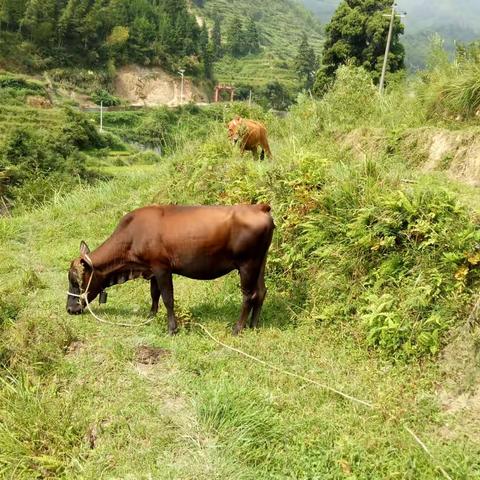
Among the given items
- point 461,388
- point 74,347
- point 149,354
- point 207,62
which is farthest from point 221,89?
point 461,388

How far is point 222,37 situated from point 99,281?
155 metres

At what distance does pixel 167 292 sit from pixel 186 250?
1.89 ft

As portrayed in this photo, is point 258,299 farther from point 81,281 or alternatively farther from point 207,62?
point 207,62

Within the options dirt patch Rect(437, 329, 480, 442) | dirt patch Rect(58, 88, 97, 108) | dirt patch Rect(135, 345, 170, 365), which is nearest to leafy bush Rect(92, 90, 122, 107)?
dirt patch Rect(58, 88, 97, 108)

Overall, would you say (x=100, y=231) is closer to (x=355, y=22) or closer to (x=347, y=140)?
(x=347, y=140)

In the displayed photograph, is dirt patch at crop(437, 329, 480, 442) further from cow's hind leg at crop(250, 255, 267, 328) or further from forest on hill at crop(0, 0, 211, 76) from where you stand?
forest on hill at crop(0, 0, 211, 76)

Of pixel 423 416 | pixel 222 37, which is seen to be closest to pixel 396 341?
pixel 423 416

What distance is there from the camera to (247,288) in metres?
6.14

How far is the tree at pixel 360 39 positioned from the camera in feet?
109

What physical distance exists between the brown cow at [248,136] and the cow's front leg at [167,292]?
5.78 meters

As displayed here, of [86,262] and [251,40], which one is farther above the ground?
[251,40]

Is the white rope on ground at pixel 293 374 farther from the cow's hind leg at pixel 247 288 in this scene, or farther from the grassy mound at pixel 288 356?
the cow's hind leg at pixel 247 288

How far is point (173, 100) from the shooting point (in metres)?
92.1

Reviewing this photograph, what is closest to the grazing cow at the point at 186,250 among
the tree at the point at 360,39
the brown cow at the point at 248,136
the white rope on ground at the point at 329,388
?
the white rope on ground at the point at 329,388
